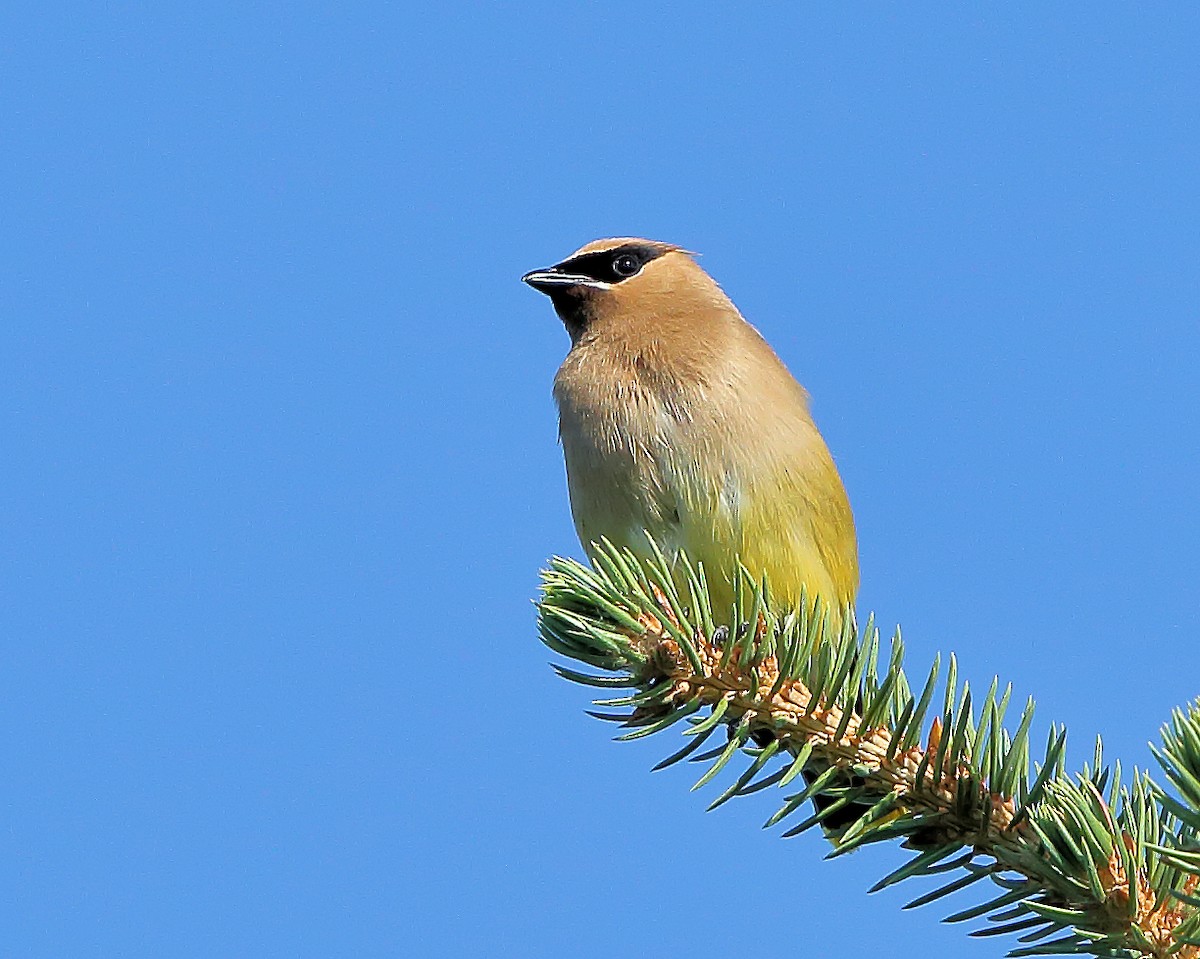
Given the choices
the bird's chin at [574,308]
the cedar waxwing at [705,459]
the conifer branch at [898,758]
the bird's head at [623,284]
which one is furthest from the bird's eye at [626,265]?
the conifer branch at [898,758]

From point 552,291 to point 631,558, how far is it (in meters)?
2.75

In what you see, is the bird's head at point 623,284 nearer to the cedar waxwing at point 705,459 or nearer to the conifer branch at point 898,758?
the cedar waxwing at point 705,459

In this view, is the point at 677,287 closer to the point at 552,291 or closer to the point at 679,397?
the point at 552,291

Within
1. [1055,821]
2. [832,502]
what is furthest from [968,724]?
[832,502]

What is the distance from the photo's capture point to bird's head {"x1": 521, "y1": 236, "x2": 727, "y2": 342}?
16.8ft

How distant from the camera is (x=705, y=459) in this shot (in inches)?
168

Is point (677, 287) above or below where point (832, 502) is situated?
above

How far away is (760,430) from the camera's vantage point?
14.4ft

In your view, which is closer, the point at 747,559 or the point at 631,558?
the point at 631,558

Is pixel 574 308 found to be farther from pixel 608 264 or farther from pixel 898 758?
pixel 898 758

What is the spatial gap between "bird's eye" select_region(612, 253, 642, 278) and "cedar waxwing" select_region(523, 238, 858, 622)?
53cm

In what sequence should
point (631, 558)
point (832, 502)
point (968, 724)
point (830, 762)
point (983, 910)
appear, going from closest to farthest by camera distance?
1. point (983, 910)
2. point (968, 724)
3. point (830, 762)
4. point (631, 558)
5. point (832, 502)

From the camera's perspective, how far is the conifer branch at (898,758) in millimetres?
2021

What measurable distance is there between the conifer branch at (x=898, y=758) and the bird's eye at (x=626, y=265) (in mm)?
2767
